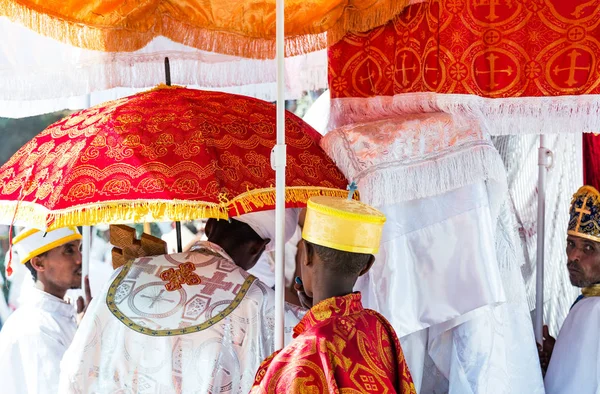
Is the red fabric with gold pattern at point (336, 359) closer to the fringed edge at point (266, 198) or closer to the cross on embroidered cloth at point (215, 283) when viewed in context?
the fringed edge at point (266, 198)

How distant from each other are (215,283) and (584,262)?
5.58ft

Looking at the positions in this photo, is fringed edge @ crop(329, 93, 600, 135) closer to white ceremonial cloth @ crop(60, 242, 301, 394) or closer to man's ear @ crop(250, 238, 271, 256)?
man's ear @ crop(250, 238, 271, 256)

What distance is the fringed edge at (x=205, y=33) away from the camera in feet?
13.6

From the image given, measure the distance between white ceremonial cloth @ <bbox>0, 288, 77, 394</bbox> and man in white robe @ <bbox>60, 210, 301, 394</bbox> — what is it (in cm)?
75

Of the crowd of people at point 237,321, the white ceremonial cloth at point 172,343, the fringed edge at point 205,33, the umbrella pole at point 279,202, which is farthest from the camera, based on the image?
the fringed edge at point 205,33

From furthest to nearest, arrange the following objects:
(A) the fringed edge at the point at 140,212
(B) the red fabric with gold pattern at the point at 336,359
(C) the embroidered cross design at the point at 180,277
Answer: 1. (C) the embroidered cross design at the point at 180,277
2. (A) the fringed edge at the point at 140,212
3. (B) the red fabric with gold pattern at the point at 336,359

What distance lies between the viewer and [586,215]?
4.20 metres

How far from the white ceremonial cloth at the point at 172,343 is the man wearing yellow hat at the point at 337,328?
1.94ft

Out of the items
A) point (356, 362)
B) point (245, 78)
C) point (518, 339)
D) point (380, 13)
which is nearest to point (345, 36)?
point (380, 13)

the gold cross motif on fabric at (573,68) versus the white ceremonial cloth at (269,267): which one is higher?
the gold cross motif on fabric at (573,68)

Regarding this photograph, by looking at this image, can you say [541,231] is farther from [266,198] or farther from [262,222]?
[266,198]

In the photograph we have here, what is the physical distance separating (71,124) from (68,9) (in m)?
0.67

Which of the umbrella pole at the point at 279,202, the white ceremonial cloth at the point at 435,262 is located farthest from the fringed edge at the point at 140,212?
the white ceremonial cloth at the point at 435,262

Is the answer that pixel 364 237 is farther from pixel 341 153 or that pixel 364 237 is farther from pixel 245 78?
pixel 245 78
